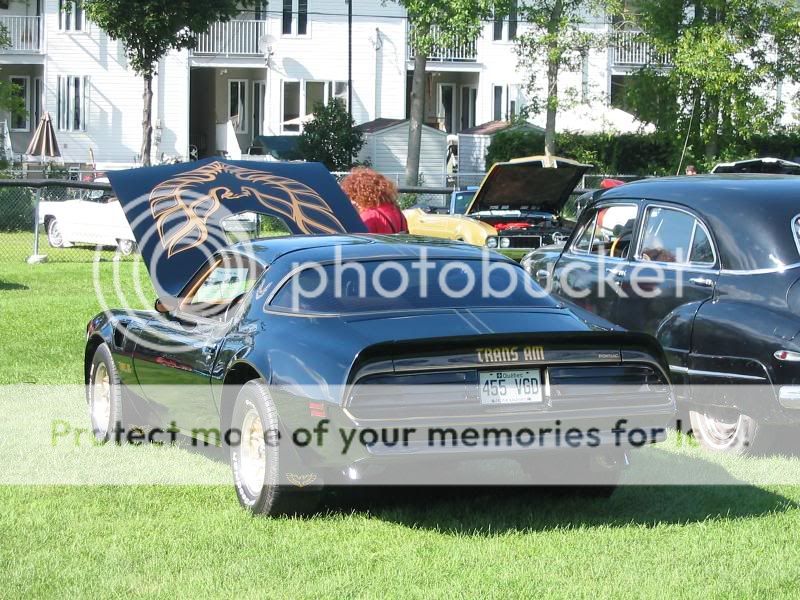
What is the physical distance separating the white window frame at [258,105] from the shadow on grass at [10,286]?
30719 mm

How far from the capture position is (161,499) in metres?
6.39

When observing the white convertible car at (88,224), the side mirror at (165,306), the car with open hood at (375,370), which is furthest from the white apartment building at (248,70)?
the car with open hood at (375,370)

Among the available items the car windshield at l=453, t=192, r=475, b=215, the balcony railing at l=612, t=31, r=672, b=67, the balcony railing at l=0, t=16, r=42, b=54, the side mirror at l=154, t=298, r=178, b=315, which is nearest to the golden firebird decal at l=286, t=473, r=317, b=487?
the side mirror at l=154, t=298, r=178, b=315

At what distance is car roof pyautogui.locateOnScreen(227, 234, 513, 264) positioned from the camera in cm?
668

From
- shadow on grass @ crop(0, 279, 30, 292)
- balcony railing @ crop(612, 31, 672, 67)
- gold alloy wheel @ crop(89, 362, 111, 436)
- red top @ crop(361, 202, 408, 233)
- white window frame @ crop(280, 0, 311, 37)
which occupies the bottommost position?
shadow on grass @ crop(0, 279, 30, 292)

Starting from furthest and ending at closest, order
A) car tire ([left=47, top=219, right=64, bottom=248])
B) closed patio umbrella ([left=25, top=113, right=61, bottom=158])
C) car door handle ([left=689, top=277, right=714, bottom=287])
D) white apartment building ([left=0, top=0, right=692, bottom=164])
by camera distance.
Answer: white apartment building ([left=0, top=0, right=692, bottom=164])
closed patio umbrella ([left=25, top=113, right=61, bottom=158])
car tire ([left=47, top=219, right=64, bottom=248])
car door handle ([left=689, top=277, right=714, bottom=287])

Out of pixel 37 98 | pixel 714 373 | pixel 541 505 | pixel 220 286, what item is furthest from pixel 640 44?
pixel 541 505

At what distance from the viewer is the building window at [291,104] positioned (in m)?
46.9

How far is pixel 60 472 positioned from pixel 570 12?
32.5 meters

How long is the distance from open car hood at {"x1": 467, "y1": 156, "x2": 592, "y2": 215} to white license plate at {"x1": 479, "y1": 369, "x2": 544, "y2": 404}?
10299mm

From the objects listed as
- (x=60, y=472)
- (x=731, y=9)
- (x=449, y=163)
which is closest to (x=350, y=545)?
(x=60, y=472)

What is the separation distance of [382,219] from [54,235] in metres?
16.5

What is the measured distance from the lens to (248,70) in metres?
48.0

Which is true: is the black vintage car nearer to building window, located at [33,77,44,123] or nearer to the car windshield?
the car windshield
